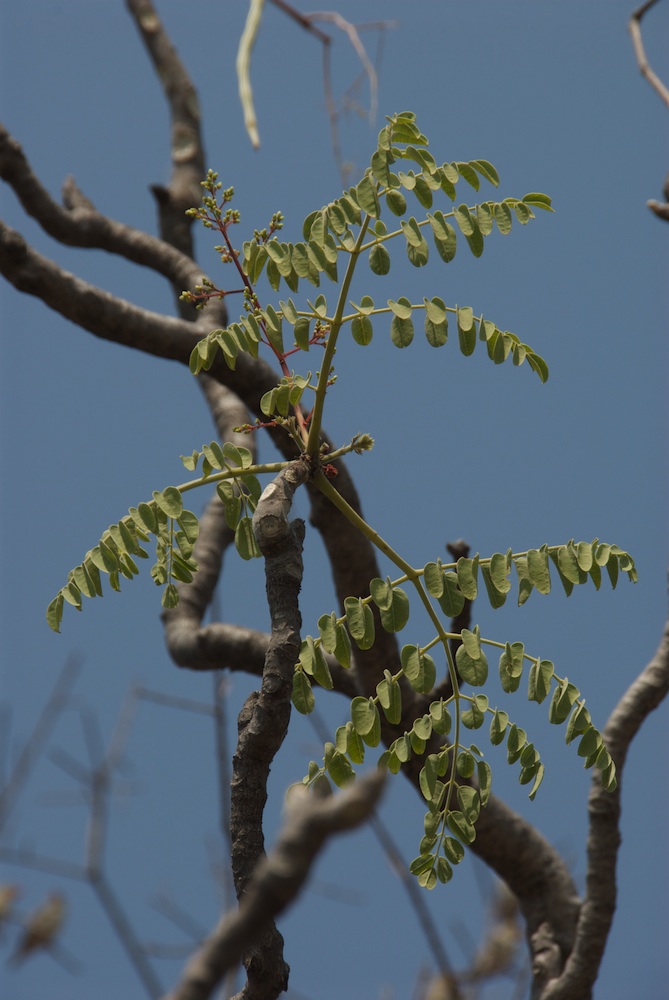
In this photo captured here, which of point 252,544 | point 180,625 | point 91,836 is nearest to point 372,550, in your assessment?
point 180,625

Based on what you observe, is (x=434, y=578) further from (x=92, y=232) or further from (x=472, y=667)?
(x=92, y=232)

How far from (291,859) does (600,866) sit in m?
2.52

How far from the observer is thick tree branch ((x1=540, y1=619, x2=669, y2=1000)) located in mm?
3143

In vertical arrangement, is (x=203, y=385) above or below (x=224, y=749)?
above

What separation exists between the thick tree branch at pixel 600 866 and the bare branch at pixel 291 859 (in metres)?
2.37

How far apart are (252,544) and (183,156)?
2963 millimetres

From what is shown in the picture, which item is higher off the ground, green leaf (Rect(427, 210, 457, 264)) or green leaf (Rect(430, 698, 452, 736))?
green leaf (Rect(427, 210, 457, 264))

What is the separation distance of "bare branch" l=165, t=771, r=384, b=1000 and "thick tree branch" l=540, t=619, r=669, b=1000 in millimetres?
2366

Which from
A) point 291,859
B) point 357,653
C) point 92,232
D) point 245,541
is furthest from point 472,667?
point 92,232

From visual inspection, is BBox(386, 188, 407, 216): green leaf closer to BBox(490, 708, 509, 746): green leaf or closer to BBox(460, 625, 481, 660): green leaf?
BBox(460, 625, 481, 660): green leaf

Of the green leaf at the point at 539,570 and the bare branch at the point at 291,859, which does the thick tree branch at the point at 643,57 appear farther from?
the bare branch at the point at 291,859

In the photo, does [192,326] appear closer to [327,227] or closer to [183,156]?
[327,227]

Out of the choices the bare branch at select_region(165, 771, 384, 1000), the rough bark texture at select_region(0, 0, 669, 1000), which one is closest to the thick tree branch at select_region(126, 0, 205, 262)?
the rough bark texture at select_region(0, 0, 669, 1000)

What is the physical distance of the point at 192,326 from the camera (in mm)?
3389
